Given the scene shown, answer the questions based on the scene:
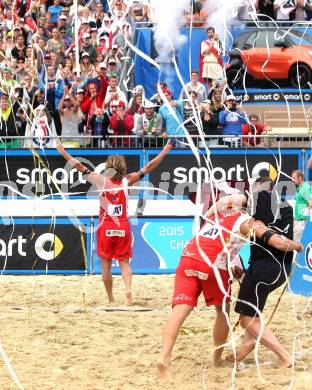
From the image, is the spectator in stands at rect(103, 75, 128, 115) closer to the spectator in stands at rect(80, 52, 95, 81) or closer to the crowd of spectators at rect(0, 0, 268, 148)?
the crowd of spectators at rect(0, 0, 268, 148)

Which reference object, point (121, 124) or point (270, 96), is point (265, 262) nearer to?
point (121, 124)

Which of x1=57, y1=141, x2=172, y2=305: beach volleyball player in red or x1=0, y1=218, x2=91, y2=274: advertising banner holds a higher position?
x1=57, y1=141, x2=172, y2=305: beach volleyball player in red

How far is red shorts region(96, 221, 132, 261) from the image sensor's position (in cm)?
1095

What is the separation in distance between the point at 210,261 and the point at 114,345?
1816 mm

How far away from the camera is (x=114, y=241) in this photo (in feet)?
36.1

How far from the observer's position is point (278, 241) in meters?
7.42

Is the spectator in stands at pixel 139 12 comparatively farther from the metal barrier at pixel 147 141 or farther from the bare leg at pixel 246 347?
the bare leg at pixel 246 347

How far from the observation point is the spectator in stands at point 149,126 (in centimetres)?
1539

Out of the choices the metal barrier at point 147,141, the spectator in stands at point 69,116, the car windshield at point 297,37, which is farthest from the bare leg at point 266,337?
the car windshield at point 297,37

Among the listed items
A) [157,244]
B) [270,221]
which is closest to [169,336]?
[270,221]

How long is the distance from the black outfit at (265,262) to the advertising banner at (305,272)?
4167 millimetres

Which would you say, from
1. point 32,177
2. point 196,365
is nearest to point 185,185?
point 32,177

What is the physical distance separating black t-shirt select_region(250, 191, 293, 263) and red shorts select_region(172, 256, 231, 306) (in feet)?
1.20

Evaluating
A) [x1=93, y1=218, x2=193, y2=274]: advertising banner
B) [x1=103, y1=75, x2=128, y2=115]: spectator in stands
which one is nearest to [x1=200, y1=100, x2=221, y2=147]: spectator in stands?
[x1=103, y1=75, x2=128, y2=115]: spectator in stands
